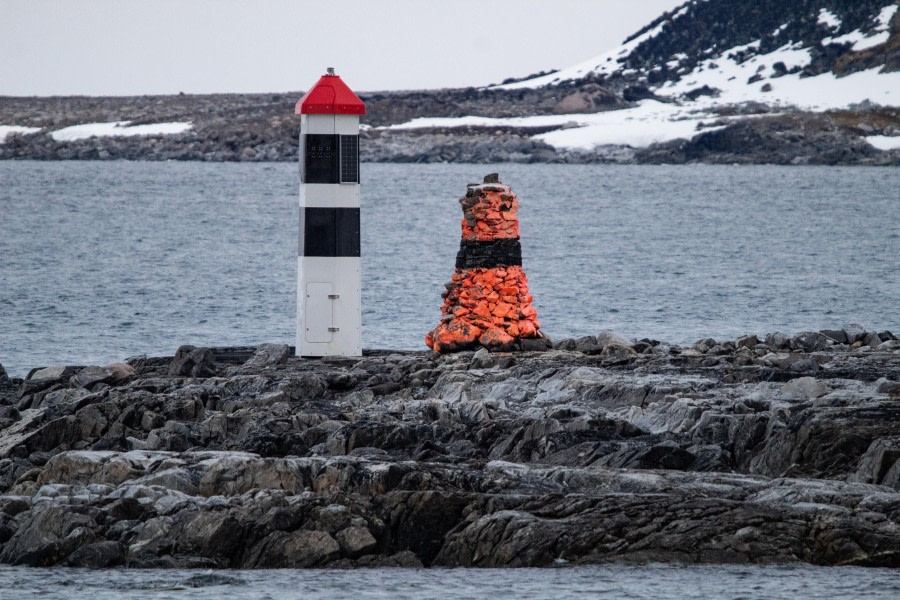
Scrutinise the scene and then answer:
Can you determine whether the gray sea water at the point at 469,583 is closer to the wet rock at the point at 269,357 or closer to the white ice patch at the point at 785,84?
the wet rock at the point at 269,357

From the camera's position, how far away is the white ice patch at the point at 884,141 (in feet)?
422

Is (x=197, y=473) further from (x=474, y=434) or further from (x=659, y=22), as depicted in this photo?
(x=659, y=22)

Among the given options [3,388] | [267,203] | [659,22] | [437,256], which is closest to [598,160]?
[659,22]

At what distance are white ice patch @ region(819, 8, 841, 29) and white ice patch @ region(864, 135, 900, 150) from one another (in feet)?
106

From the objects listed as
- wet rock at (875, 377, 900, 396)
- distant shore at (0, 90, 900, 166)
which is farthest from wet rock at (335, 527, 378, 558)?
distant shore at (0, 90, 900, 166)

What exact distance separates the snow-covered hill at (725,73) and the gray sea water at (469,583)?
126218 millimetres

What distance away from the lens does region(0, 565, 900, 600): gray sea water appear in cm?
791

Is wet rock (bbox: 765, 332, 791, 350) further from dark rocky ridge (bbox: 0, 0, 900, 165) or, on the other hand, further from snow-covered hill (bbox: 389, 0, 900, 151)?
snow-covered hill (bbox: 389, 0, 900, 151)

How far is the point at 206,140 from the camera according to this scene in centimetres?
14588

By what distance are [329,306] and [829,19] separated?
515 feet

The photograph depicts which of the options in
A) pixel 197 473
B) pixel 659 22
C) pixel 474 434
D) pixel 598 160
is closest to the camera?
pixel 197 473

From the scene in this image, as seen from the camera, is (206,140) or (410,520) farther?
(206,140)

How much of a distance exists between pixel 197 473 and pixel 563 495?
92.5 inches

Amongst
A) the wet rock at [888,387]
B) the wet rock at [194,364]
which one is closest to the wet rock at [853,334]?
the wet rock at [888,387]
